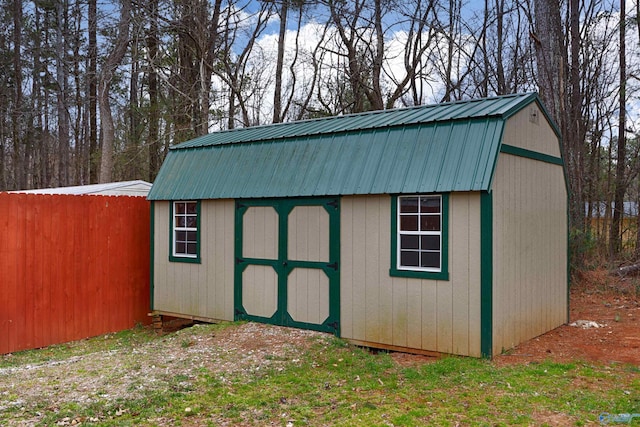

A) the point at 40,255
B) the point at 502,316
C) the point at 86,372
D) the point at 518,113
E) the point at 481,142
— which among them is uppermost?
the point at 518,113

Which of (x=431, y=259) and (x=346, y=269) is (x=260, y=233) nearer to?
(x=346, y=269)

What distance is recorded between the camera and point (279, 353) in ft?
21.5

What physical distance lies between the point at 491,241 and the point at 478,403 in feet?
6.27

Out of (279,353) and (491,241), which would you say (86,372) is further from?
(491,241)

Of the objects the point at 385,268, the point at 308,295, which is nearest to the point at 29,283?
the point at 308,295

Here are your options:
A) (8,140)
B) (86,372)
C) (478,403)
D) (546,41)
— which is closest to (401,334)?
(478,403)

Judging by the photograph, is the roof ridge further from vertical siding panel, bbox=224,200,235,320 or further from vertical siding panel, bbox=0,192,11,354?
vertical siding panel, bbox=0,192,11,354

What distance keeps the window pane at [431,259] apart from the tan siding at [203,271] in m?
3.11

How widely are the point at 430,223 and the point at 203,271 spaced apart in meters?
3.90

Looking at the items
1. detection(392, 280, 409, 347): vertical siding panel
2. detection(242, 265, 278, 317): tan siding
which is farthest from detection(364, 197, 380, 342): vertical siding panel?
detection(242, 265, 278, 317): tan siding

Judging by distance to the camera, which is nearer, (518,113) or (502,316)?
(502,316)

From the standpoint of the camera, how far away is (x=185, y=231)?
9.04m

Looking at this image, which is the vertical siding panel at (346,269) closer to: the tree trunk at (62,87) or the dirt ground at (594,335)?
the dirt ground at (594,335)

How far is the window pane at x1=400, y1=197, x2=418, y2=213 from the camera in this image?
6.55 m
